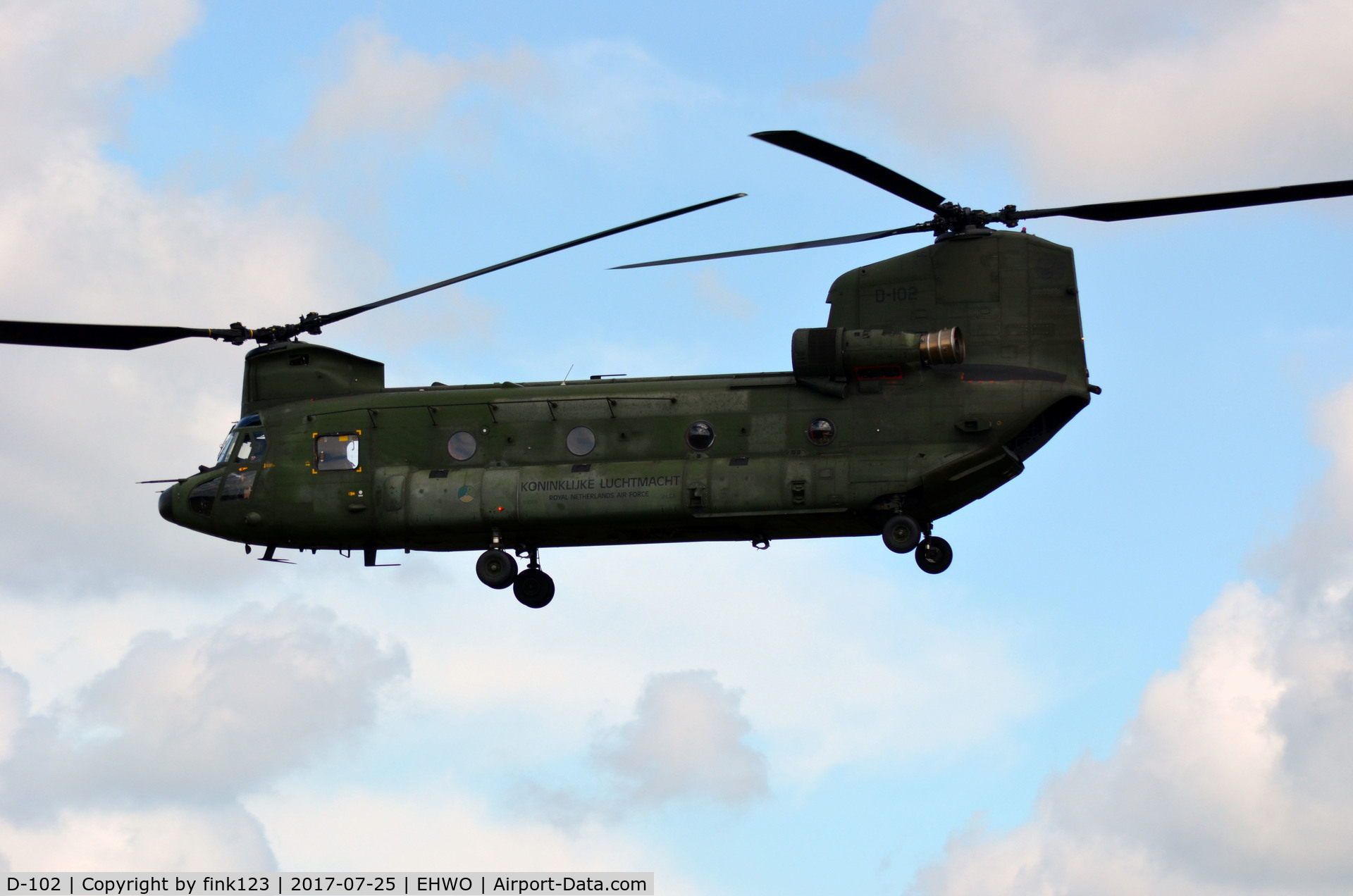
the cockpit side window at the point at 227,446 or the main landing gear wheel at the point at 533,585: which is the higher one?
the cockpit side window at the point at 227,446

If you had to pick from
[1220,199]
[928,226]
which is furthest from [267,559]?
[1220,199]

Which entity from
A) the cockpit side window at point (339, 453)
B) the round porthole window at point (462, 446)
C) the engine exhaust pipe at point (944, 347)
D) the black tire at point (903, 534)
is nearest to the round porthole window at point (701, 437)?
the black tire at point (903, 534)

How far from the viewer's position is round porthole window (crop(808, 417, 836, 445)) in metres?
37.7

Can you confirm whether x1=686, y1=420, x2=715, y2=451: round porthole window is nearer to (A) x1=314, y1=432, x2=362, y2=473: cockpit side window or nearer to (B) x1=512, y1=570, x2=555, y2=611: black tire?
(B) x1=512, y1=570, x2=555, y2=611: black tire

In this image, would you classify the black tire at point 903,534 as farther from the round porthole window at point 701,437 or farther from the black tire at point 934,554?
the round porthole window at point 701,437

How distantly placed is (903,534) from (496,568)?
849cm

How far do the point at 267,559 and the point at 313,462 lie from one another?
268 centimetres

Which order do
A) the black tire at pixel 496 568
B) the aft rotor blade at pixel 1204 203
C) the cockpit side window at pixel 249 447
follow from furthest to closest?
the cockpit side window at pixel 249 447 < the black tire at pixel 496 568 < the aft rotor blade at pixel 1204 203

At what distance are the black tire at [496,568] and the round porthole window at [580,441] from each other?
8.48ft

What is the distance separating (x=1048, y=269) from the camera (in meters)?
37.8

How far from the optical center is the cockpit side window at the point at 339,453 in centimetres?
4059

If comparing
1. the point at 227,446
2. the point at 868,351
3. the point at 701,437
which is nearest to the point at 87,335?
the point at 227,446

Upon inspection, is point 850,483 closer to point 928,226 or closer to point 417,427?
point 928,226

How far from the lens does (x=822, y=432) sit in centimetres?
3772
